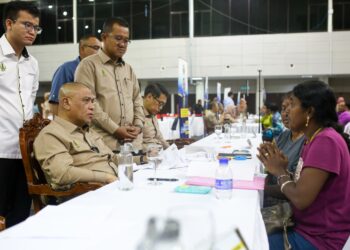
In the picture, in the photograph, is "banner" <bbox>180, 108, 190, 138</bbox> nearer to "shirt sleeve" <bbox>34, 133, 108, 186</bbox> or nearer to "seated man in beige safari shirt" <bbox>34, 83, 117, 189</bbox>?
"seated man in beige safari shirt" <bbox>34, 83, 117, 189</bbox>

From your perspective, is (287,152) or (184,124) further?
(184,124)

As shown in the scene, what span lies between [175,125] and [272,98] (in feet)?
24.4

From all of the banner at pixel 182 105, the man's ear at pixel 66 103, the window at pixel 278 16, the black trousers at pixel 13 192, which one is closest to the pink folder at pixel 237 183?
the man's ear at pixel 66 103

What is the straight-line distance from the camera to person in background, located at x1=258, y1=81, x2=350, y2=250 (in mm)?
1462

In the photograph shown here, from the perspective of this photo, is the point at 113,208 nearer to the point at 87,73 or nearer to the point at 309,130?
the point at 309,130

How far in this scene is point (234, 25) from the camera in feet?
46.3

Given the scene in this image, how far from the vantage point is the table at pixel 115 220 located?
38.0 inches

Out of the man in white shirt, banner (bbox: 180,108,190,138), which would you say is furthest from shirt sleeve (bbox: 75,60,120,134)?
banner (bbox: 180,108,190,138)

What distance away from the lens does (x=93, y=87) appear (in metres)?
2.54

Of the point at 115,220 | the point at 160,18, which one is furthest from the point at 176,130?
the point at 115,220

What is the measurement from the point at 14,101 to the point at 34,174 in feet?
1.44

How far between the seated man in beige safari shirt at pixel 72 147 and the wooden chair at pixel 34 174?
0.05 meters

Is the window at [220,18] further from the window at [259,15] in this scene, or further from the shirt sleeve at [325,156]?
the shirt sleeve at [325,156]

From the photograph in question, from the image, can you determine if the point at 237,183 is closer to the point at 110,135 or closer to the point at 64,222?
the point at 64,222
